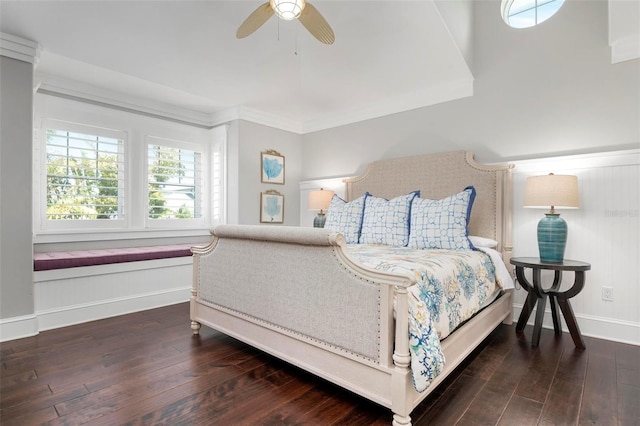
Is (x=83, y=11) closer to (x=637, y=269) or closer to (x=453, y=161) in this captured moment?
(x=453, y=161)

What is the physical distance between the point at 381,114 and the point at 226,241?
264 cm

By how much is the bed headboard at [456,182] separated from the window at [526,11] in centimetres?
133

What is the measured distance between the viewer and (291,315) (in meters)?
1.97

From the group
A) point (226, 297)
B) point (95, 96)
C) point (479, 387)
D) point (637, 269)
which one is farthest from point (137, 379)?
point (637, 269)

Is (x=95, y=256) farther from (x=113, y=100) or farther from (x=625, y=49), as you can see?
(x=625, y=49)

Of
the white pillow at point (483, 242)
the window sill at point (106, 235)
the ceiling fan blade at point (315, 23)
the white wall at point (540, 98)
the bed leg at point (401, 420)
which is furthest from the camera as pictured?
the window sill at point (106, 235)

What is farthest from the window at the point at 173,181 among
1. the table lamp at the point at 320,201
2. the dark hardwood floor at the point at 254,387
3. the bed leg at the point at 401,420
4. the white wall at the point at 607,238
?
the white wall at the point at 607,238

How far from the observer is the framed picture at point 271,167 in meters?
4.61

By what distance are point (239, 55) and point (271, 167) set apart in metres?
1.67

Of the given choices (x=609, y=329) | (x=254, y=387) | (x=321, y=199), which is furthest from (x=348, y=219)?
(x=609, y=329)

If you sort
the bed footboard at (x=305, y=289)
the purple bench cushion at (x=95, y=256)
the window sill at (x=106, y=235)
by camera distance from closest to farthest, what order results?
the bed footboard at (x=305, y=289) < the purple bench cushion at (x=95, y=256) < the window sill at (x=106, y=235)

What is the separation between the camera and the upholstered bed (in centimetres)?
150

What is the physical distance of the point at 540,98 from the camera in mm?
3018

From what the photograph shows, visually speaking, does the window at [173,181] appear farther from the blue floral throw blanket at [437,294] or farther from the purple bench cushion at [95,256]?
the blue floral throw blanket at [437,294]
